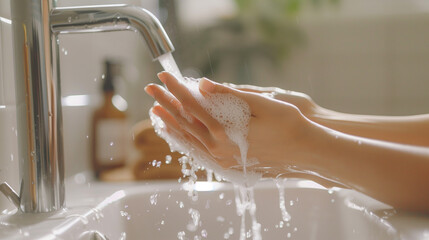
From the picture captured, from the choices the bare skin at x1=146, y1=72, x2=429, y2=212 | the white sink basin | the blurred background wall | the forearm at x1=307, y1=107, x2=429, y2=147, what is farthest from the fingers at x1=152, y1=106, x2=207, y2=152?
the blurred background wall

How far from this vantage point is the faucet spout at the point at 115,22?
0.32m

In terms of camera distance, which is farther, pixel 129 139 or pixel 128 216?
pixel 129 139

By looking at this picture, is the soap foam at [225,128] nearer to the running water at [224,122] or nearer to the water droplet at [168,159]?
the running water at [224,122]

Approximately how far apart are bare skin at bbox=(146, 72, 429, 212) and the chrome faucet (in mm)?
59

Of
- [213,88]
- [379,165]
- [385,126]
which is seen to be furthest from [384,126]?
[213,88]

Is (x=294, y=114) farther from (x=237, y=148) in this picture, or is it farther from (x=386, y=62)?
(x=386, y=62)

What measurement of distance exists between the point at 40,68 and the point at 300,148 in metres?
0.22

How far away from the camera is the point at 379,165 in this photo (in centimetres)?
36

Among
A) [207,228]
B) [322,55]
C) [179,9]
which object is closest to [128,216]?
[207,228]

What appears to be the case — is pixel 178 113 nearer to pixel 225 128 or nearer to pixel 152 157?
pixel 225 128

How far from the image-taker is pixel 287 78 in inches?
33.9

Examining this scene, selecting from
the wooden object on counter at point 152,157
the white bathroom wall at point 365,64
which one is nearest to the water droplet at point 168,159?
the wooden object on counter at point 152,157

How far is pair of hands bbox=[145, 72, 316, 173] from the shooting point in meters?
0.34

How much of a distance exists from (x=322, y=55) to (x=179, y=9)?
0.31 m
